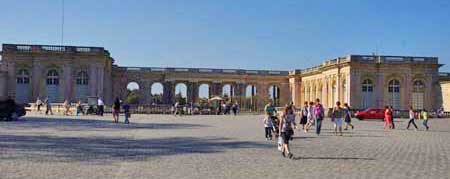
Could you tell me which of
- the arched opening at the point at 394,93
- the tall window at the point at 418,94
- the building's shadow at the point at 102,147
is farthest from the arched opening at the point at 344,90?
the building's shadow at the point at 102,147

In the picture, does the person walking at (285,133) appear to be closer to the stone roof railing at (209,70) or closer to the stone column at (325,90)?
the stone column at (325,90)

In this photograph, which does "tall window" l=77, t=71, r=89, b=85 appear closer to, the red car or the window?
the window

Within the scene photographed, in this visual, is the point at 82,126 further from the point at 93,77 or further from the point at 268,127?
the point at 93,77

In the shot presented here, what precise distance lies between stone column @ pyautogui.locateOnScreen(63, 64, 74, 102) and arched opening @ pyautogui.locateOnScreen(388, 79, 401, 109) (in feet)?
109

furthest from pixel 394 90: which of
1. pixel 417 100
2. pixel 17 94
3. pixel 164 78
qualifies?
pixel 17 94

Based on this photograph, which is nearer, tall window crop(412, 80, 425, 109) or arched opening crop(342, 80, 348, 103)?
tall window crop(412, 80, 425, 109)

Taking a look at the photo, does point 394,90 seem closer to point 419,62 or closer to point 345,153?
point 419,62

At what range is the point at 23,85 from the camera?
61438mm

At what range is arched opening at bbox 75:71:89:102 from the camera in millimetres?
62281

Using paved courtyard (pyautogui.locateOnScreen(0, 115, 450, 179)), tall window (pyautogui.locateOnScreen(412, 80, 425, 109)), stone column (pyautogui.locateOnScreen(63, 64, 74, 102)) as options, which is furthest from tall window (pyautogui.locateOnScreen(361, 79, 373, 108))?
paved courtyard (pyautogui.locateOnScreen(0, 115, 450, 179))

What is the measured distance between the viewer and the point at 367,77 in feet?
199

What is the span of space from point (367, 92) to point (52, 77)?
32.9 m

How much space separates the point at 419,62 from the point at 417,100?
3939 millimetres

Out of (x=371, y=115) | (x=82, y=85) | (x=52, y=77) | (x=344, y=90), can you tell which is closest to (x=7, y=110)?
(x=371, y=115)
